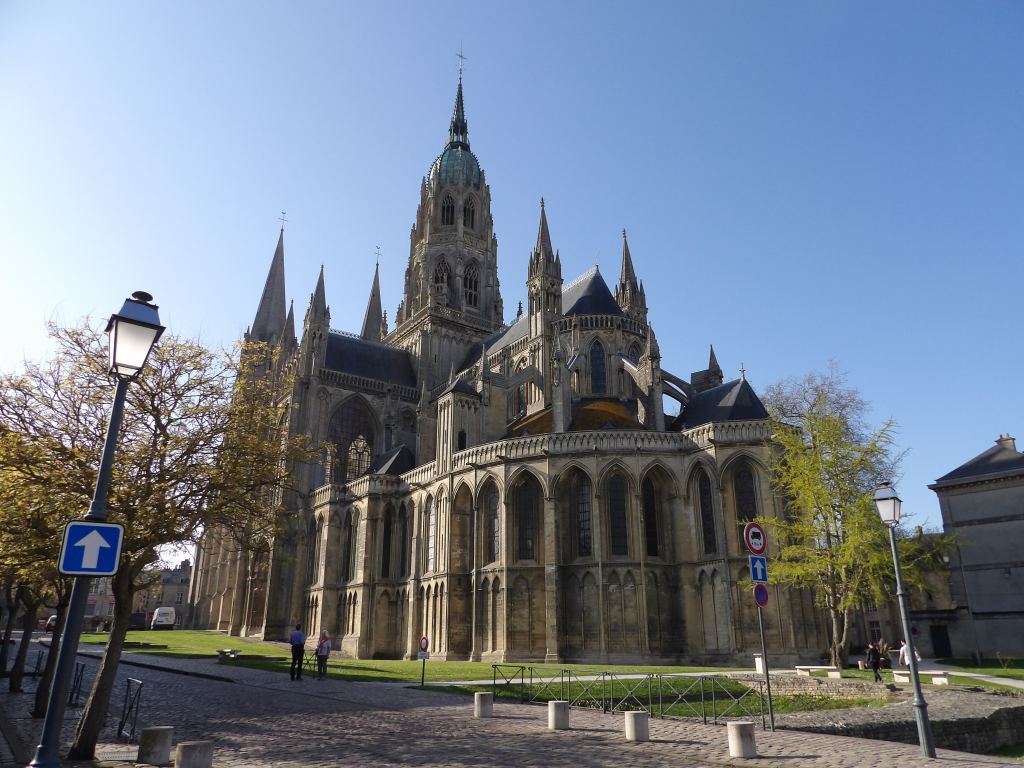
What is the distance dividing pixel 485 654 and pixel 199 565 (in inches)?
1710

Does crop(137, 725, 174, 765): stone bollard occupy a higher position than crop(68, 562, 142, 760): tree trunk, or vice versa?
crop(68, 562, 142, 760): tree trunk

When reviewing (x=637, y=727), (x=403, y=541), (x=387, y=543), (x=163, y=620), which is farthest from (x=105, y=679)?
(x=163, y=620)

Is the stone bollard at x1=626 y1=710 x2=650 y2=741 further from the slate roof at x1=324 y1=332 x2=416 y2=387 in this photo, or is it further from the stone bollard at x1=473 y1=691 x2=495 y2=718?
the slate roof at x1=324 y1=332 x2=416 y2=387

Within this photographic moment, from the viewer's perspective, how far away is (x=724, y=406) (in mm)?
34875

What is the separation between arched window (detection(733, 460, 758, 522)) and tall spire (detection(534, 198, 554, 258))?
1801 cm

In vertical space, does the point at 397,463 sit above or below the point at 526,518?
above

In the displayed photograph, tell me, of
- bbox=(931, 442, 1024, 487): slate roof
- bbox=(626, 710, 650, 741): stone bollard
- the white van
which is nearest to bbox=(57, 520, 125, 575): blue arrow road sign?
bbox=(626, 710, 650, 741): stone bollard

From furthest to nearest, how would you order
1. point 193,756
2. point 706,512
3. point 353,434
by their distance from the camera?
point 353,434 → point 706,512 → point 193,756

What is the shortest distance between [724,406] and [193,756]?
3020 centimetres

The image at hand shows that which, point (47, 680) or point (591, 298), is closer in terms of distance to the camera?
point (47, 680)

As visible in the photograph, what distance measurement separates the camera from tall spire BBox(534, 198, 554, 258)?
1715 inches

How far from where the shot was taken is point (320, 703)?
16.3 m

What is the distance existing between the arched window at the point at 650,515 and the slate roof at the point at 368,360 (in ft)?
90.0

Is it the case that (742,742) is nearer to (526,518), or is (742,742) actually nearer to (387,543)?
(526,518)
